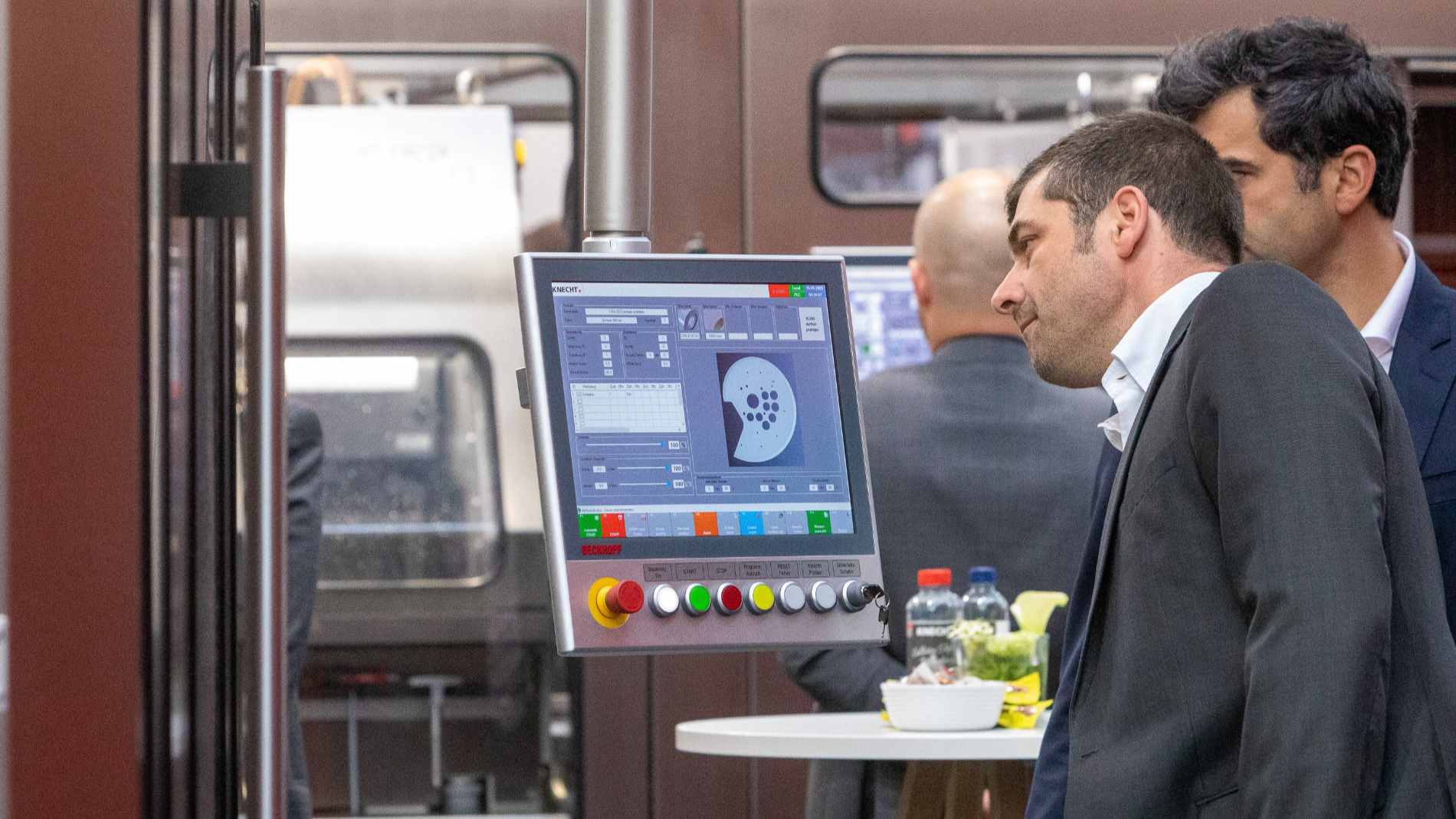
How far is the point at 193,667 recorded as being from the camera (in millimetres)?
1450

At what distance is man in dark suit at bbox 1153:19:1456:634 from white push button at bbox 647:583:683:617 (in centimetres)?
96

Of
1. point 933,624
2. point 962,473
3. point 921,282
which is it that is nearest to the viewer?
point 933,624

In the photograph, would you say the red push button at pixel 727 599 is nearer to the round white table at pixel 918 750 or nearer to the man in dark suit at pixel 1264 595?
the man in dark suit at pixel 1264 595

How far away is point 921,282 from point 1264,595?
5.32ft

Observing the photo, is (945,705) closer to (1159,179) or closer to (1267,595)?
(1159,179)

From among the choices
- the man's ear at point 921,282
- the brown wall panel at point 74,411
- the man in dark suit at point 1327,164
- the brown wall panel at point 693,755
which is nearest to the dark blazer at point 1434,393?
the man in dark suit at point 1327,164

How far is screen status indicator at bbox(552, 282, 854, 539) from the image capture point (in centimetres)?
168

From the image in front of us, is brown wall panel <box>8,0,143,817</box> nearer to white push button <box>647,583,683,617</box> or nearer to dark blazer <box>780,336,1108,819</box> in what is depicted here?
white push button <box>647,583,683,617</box>

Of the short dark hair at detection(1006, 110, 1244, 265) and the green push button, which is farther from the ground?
the short dark hair at detection(1006, 110, 1244, 265)

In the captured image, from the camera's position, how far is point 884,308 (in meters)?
3.59

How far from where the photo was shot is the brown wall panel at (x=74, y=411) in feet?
4.04

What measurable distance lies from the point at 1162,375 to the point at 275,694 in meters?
0.85

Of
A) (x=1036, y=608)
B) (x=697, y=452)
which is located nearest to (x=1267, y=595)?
(x=697, y=452)

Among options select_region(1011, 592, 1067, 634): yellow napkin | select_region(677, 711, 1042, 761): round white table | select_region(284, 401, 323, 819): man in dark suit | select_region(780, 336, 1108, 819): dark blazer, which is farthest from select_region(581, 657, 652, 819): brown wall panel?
select_region(1011, 592, 1067, 634): yellow napkin
